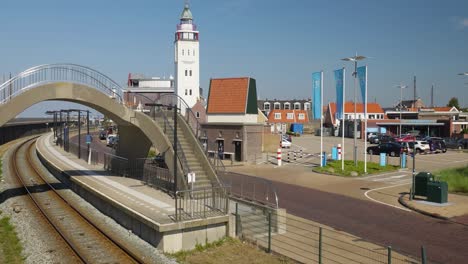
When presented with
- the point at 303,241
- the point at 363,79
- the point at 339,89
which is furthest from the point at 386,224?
the point at 339,89

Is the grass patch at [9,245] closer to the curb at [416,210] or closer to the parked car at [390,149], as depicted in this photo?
the curb at [416,210]

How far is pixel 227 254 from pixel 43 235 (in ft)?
22.3

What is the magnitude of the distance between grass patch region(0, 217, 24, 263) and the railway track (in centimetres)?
134

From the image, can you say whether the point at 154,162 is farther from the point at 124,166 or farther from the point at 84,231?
the point at 84,231

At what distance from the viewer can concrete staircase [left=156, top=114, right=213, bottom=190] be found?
18438 mm

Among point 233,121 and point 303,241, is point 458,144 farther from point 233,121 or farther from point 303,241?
point 303,241

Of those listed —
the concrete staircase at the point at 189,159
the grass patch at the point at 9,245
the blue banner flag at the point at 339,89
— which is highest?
the blue banner flag at the point at 339,89

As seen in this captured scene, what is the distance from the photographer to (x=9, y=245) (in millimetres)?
14219

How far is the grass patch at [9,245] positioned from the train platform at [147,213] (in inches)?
135

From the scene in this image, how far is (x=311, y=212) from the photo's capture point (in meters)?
18.4

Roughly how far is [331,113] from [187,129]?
7500 centimetres

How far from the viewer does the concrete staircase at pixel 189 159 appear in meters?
18.4

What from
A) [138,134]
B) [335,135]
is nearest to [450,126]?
[335,135]

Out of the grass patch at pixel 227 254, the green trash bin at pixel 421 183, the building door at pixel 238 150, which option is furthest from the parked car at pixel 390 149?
the grass patch at pixel 227 254
